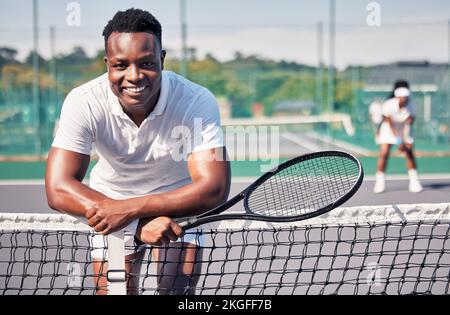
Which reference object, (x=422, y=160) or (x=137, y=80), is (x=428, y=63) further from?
(x=137, y=80)

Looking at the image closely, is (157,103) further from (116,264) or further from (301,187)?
(301,187)

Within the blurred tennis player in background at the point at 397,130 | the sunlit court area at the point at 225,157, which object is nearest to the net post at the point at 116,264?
the sunlit court area at the point at 225,157

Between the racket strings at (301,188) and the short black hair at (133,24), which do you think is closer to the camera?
the short black hair at (133,24)

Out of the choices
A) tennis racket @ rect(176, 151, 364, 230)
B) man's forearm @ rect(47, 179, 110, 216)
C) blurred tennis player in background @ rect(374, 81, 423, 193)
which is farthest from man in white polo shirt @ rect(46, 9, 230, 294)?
blurred tennis player in background @ rect(374, 81, 423, 193)

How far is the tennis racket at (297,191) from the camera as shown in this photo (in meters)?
1.36

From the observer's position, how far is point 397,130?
4.88m

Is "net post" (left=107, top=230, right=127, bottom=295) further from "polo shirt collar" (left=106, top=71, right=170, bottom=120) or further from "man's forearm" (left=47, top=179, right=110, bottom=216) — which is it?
"polo shirt collar" (left=106, top=71, right=170, bottom=120)

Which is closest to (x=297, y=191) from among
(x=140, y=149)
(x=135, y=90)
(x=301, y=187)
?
(x=301, y=187)

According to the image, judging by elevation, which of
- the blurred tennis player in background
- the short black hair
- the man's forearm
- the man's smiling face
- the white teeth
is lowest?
the blurred tennis player in background

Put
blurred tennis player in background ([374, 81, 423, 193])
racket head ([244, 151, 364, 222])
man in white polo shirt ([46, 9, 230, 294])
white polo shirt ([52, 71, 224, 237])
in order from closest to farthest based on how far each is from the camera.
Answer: man in white polo shirt ([46, 9, 230, 294]), white polo shirt ([52, 71, 224, 237]), racket head ([244, 151, 364, 222]), blurred tennis player in background ([374, 81, 423, 193])

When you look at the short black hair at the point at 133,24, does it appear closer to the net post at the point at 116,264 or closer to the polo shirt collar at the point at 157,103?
the polo shirt collar at the point at 157,103

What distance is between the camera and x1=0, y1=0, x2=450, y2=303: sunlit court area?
4.01ft

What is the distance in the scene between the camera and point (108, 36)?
4.01 ft

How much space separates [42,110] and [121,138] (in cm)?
605
